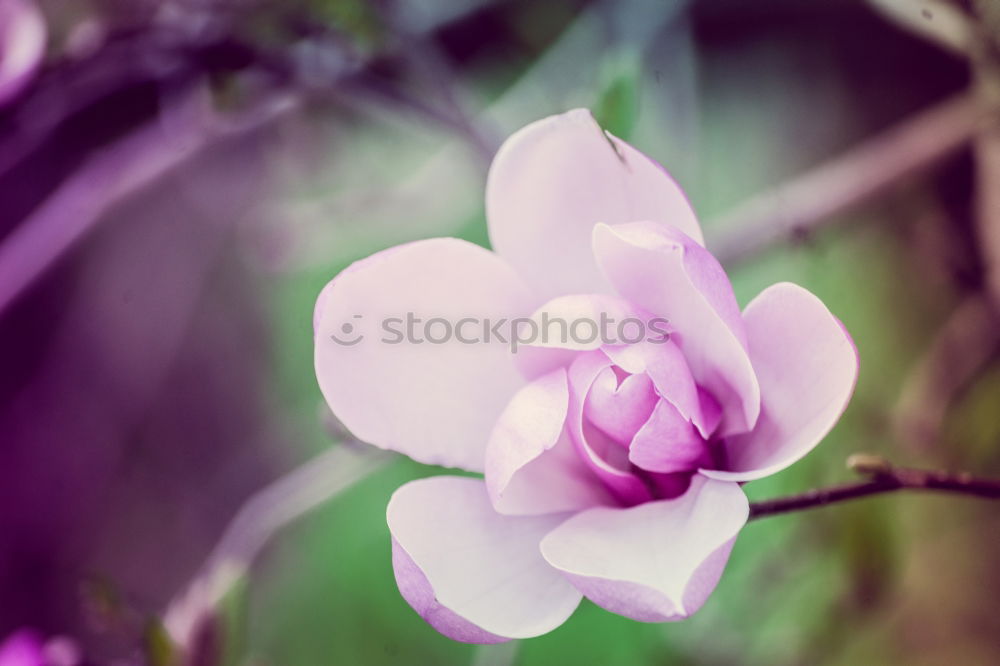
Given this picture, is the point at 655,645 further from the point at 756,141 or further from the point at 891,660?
the point at 756,141

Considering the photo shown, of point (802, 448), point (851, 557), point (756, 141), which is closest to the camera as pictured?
point (802, 448)

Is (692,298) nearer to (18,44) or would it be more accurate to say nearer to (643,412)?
(643,412)

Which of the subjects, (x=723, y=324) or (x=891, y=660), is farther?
(x=891, y=660)

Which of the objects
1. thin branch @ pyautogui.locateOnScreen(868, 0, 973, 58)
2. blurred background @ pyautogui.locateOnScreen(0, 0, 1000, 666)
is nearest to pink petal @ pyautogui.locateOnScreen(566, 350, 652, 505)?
blurred background @ pyautogui.locateOnScreen(0, 0, 1000, 666)

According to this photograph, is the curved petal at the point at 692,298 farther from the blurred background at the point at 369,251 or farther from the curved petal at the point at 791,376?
the blurred background at the point at 369,251

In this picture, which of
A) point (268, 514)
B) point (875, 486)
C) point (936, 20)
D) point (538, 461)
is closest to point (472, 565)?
point (538, 461)

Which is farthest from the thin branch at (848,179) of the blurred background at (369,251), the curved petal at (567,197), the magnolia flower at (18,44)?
the magnolia flower at (18,44)

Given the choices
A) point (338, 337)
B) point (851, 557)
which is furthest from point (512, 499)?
point (851, 557)
